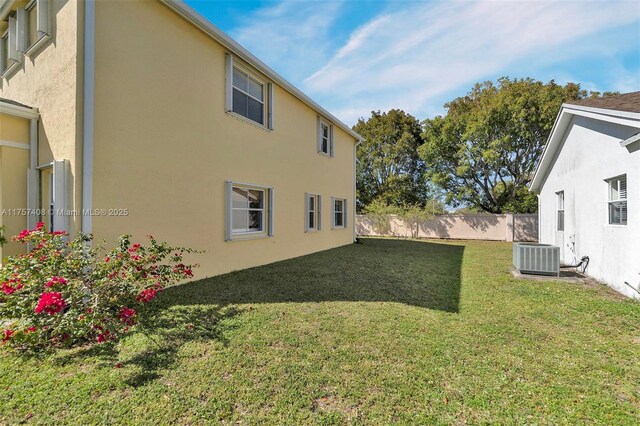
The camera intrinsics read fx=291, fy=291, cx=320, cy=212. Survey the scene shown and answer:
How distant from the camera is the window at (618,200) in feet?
20.9

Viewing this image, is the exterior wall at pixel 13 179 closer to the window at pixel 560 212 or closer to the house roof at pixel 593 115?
the house roof at pixel 593 115

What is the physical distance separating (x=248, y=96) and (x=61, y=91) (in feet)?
14.1

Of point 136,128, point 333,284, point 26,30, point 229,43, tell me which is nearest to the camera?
point 136,128

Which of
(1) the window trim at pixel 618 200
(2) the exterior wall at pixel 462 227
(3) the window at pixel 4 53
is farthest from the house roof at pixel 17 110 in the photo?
(2) the exterior wall at pixel 462 227

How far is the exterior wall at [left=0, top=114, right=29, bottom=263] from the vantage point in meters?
5.62

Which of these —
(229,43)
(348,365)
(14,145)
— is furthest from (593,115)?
(14,145)

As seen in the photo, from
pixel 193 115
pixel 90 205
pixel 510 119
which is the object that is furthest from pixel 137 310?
pixel 510 119

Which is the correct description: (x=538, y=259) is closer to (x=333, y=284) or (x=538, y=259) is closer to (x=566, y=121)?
(x=566, y=121)

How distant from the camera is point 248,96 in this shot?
8414 millimetres

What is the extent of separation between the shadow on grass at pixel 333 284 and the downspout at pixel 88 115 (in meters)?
2.06

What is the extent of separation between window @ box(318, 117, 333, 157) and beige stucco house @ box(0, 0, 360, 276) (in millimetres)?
3745

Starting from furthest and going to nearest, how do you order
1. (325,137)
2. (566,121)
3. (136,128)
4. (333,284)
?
(325,137)
(566,121)
(333,284)
(136,128)

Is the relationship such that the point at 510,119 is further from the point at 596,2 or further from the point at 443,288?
the point at 443,288

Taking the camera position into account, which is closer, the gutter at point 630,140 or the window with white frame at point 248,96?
the gutter at point 630,140
